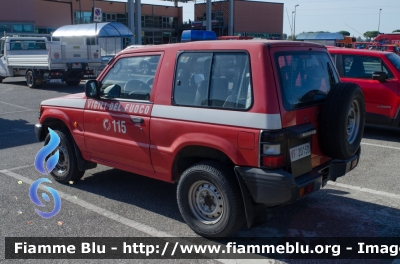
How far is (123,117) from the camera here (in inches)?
193

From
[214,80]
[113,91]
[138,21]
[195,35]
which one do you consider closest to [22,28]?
[138,21]

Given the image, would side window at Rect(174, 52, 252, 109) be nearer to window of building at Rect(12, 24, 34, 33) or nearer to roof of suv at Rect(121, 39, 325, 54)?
roof of suv at Rect(121, 39, 325, 54)

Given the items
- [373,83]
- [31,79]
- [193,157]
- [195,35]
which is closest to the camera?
[193,157]

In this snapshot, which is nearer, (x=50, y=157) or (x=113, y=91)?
(x=113, y=91)

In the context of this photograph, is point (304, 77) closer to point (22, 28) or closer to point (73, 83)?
point (73, 83)

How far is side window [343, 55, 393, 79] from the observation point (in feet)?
29.4

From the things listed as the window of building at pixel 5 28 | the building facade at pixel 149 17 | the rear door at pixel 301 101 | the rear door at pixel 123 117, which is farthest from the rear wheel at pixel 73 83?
the window of building at pixel 5 28

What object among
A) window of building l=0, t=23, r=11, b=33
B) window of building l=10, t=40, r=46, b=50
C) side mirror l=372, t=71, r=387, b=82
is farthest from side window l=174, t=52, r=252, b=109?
window of building l=0, t=23, r=11, b=33

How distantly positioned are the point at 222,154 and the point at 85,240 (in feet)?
5.28

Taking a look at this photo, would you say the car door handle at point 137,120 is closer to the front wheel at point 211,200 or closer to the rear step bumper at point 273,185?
the front wheel at point 211,200

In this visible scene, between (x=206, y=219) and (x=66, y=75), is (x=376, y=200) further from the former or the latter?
(x=66, y=75)

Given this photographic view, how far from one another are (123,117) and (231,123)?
152cm

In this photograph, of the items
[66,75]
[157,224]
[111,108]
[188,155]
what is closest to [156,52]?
[111,108]

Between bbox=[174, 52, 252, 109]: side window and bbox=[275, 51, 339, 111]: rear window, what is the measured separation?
338 mm
